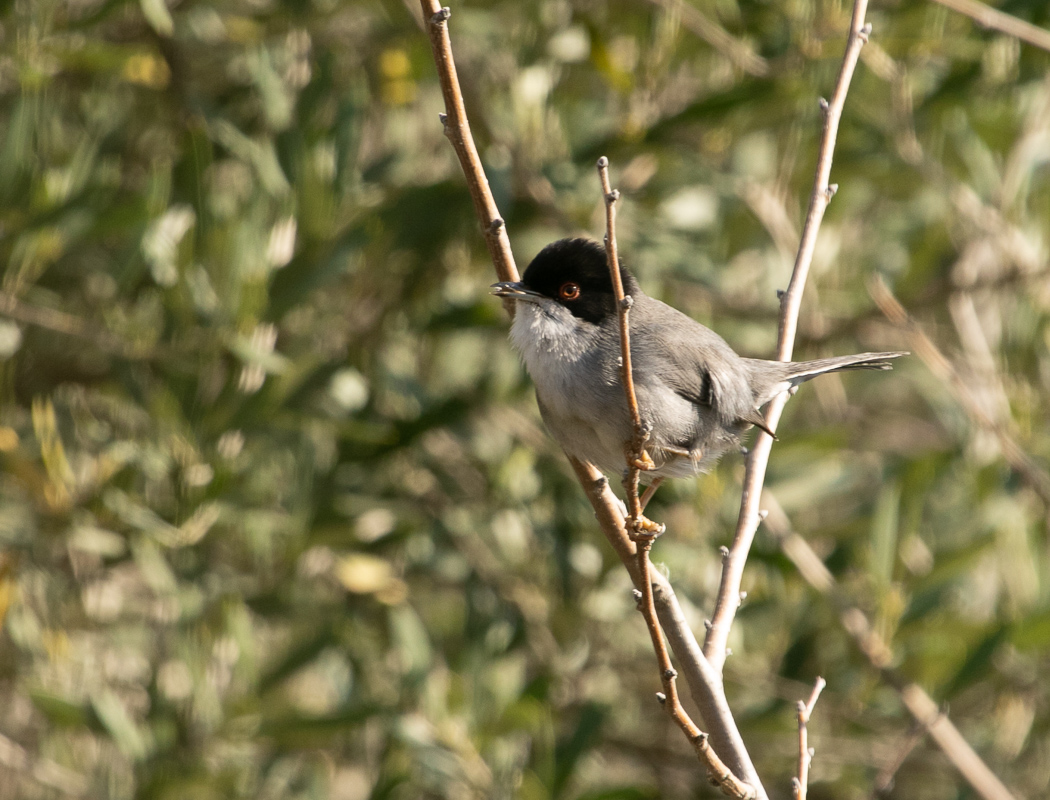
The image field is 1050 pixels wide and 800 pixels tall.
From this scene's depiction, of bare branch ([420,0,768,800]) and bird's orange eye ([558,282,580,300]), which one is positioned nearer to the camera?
bare branch ([420,0,768,800])

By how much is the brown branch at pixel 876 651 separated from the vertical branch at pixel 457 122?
1862 millimetres

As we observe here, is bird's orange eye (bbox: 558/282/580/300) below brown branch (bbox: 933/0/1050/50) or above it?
below

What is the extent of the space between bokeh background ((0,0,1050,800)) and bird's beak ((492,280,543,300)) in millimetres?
1025

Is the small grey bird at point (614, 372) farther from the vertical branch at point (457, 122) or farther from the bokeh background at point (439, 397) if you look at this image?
the bokeh background at point (439, 397)

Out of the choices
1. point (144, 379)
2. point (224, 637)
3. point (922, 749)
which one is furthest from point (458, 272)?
point (922, 749)

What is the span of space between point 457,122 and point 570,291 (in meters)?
1.25

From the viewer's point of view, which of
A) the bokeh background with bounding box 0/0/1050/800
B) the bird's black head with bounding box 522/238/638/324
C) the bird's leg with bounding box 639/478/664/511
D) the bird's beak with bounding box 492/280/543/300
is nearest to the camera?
the bird's beak with bounding box 492/280/543/300

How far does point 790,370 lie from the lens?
3.85 m

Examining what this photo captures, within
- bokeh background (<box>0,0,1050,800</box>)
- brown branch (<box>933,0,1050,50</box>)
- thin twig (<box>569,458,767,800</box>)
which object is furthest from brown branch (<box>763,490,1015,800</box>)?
brown branch (<box>933,0,1050,50</box>)

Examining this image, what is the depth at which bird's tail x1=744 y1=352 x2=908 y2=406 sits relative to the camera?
3766 mm

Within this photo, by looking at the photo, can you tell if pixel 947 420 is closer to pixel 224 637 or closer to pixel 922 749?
pixel 922 749

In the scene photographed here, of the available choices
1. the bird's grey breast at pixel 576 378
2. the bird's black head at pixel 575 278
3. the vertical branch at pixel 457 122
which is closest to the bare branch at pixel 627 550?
the vertical branch at pixel 457 122

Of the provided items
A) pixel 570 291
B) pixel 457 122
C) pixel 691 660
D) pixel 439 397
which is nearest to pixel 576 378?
pixel 570 291

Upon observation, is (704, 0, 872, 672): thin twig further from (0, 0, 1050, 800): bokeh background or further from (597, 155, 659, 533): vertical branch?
(0, 0, 1050, 800): bokeh background
